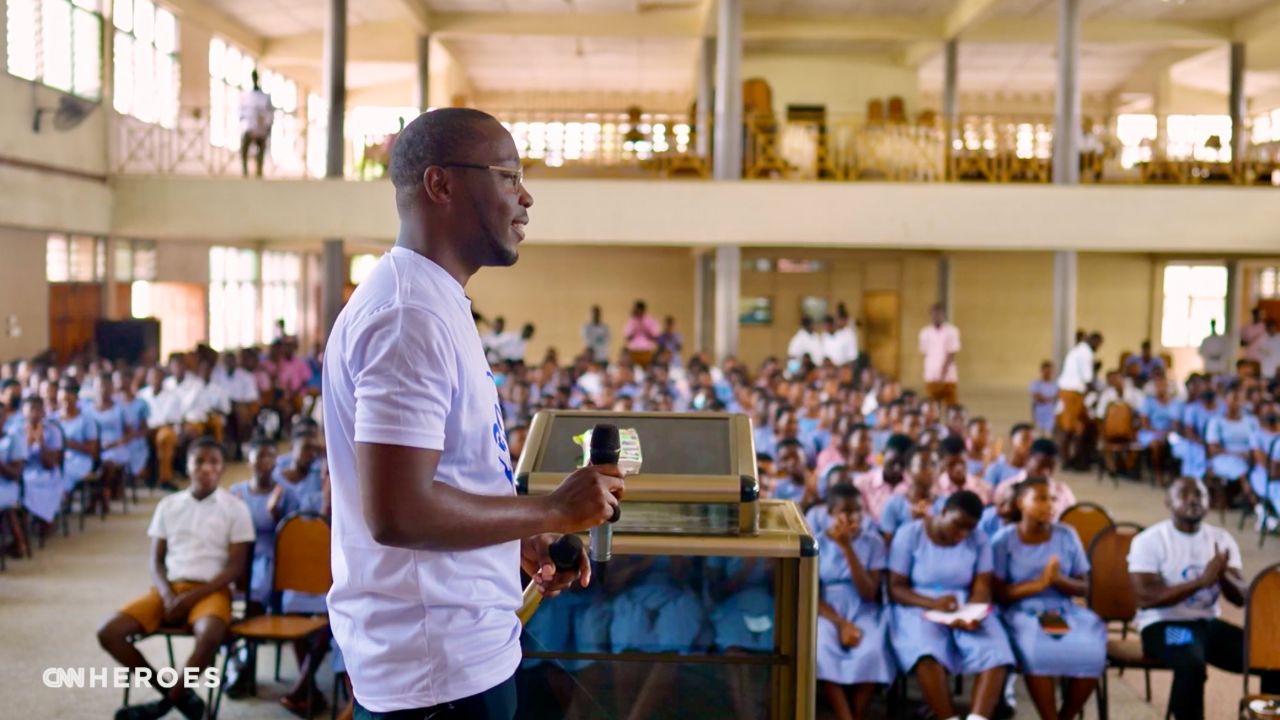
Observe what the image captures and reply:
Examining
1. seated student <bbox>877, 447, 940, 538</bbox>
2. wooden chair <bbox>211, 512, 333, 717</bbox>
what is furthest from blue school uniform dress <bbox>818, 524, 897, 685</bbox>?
wooden chair <bbox>211, 512, 333, 717</bbox>

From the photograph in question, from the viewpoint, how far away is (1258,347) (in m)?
15.4

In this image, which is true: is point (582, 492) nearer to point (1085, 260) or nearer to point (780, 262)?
point (780, 262)

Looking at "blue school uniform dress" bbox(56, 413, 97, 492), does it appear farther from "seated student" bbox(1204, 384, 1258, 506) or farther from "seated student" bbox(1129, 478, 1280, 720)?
"seated student" bbox(1204, 384, 1258, 506)

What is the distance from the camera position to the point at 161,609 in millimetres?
5105

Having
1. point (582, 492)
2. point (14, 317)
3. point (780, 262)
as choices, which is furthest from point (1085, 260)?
point (582, 492)

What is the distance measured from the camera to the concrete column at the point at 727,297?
46.5 feet

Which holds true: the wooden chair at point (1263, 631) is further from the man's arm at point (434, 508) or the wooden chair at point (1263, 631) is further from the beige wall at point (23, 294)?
the beige wall at point (23, 294)

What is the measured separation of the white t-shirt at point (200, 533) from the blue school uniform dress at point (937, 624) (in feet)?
9.16

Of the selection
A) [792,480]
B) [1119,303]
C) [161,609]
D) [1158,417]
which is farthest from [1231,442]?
[1119,303]

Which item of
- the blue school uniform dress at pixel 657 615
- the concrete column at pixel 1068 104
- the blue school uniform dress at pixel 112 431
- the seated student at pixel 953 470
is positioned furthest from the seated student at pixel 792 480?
the concrete column at pixel 1068 104

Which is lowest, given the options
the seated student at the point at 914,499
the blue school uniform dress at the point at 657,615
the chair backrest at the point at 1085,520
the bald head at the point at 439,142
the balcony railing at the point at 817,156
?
the chair backrest at the point at 1085,520

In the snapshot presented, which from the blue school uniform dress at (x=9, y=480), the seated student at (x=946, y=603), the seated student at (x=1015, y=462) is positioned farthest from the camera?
the blue school uniform dress at (x=9, y=480)

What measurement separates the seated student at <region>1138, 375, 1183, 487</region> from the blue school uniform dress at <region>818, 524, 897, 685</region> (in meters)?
7.36

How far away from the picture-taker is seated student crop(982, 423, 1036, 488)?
757 cm
